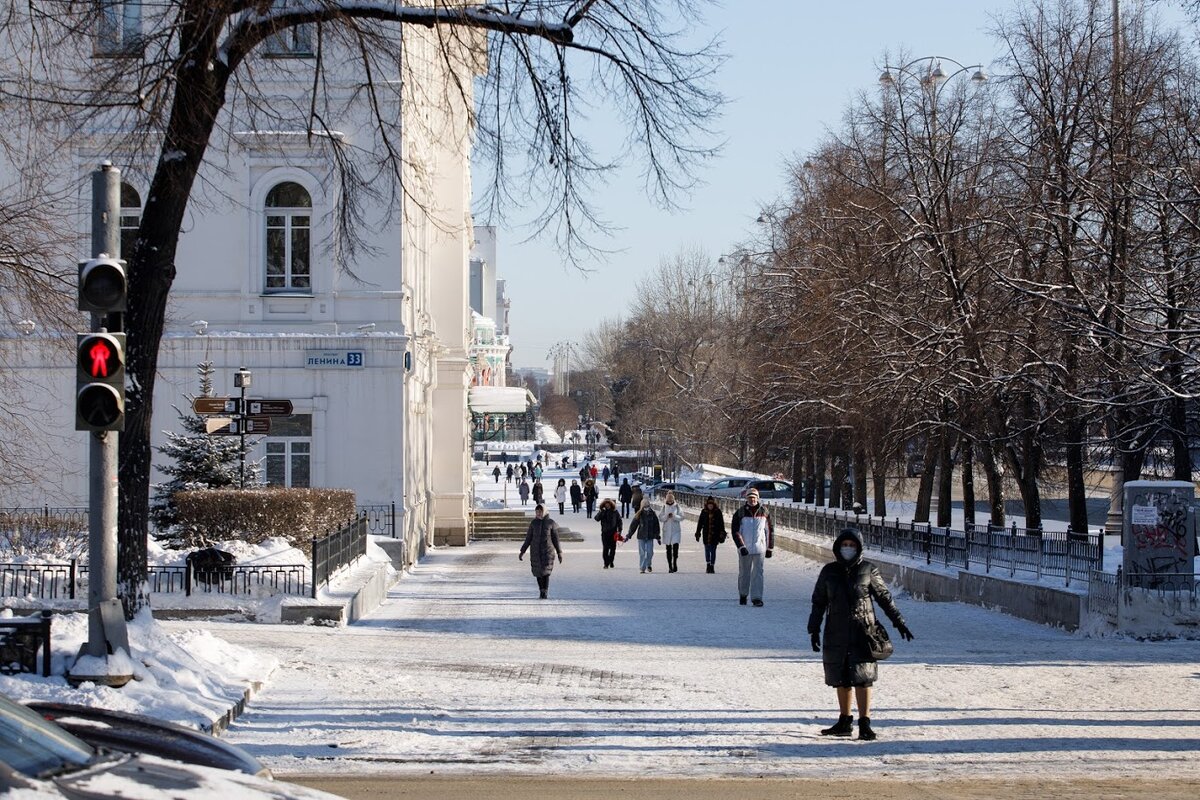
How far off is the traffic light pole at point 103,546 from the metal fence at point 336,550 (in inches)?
318

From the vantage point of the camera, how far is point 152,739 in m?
6.72

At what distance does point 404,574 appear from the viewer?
103 ft

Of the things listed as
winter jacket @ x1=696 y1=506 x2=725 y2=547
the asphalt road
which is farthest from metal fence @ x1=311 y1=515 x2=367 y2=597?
the asphalt road

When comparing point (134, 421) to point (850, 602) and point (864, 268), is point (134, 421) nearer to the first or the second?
point (850, 602)

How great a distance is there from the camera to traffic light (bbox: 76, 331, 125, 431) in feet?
35.4

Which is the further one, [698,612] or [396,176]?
[698,612]

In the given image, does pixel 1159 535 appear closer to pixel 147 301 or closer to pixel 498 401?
pixel 147 301

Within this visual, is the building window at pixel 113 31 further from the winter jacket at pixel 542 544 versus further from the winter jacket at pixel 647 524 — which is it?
the winter jacket at pixel 647 524

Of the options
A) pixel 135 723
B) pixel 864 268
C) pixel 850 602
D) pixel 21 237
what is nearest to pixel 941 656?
pixel 850 602

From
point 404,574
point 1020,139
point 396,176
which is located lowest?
point 404,574

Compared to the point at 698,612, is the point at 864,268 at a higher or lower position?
higher

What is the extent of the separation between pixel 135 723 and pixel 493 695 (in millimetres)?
6515

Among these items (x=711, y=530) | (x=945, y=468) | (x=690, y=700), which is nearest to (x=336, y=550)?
(x=690, y=700)

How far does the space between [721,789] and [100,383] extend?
5.44 meters
